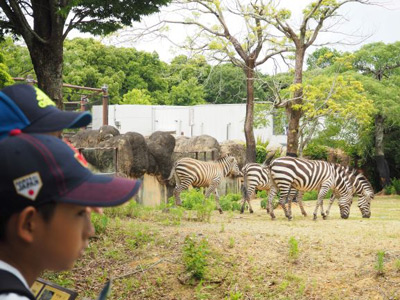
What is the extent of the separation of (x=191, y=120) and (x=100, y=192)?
37417 millimetres

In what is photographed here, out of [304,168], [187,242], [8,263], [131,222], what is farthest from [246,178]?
[8,263]

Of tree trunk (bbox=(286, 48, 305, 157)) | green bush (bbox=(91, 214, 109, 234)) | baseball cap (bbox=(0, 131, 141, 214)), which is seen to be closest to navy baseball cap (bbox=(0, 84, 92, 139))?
baseball cap (bbox=(0, 131, 141, 214))

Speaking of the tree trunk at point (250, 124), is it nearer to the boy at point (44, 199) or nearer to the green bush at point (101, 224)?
the green bush at point (101, 224)

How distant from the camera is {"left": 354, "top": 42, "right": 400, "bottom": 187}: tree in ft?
86.0

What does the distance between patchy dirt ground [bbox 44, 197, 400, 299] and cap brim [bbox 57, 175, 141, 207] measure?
6.15 m

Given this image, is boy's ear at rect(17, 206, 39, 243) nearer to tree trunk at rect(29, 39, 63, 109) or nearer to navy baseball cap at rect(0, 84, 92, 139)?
navy baseball cap at rect(0, 84, 92, 139)

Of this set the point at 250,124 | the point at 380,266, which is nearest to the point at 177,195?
the point at 380,266

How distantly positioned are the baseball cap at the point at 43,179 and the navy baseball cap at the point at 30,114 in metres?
0.10

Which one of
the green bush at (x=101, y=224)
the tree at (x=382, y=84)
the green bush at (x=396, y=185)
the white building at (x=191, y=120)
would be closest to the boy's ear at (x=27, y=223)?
the green bush at (x=101, y=224)

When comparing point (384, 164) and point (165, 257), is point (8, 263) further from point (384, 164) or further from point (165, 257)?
point (384, 164)

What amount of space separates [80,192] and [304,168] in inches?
541

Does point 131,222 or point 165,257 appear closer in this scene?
point 165,257

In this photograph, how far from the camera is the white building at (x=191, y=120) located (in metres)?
37.4

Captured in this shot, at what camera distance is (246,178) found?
1681cm
